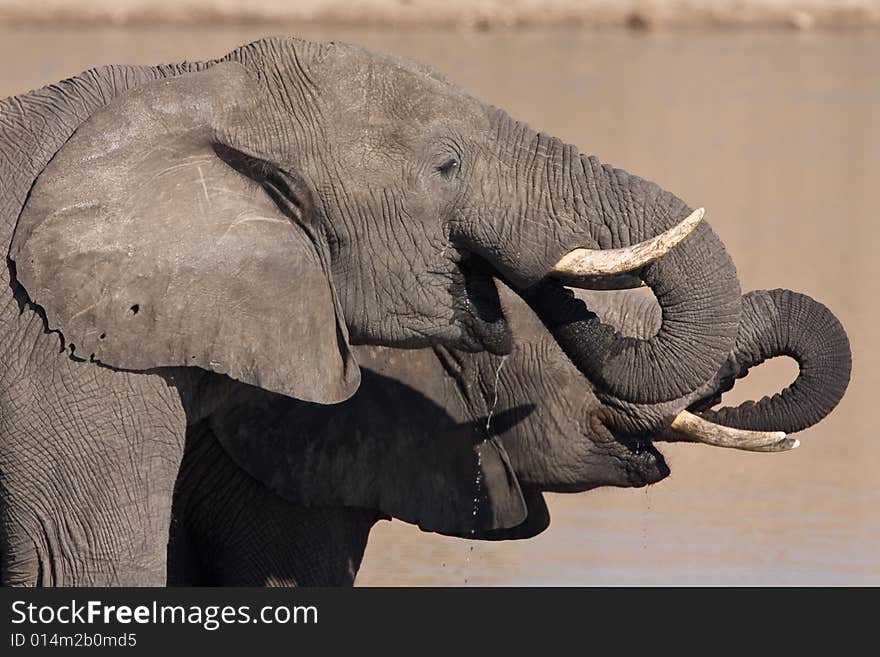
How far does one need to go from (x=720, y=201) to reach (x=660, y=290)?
12239 millimetres

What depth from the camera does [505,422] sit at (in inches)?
280

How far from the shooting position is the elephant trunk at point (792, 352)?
7.00 metres

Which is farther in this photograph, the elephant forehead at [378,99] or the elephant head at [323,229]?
the elephant forehead at [378,99]

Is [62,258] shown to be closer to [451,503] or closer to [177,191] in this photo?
[177,191]

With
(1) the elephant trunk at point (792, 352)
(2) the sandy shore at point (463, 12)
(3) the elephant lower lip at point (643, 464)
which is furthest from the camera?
(2) the sandy shore at point (463, 12)

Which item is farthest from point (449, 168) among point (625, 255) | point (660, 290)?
point (660, 290)

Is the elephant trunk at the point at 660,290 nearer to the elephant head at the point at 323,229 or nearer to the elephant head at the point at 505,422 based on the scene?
the elephant head at the point at 323,229

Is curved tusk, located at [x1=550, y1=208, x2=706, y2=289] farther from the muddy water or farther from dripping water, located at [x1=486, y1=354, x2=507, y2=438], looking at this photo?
the muddy water

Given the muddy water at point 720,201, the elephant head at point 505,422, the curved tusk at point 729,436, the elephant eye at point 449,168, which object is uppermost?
the muddy water at point 720,201

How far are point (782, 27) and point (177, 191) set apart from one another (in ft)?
107

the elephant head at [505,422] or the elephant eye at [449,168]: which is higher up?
the elephant eye at [449,168]

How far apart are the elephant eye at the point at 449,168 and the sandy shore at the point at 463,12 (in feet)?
95.8

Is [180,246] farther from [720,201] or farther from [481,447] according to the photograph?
[720,201]

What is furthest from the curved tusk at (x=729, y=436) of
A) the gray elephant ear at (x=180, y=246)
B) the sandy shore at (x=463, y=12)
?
the sandy shore at (x=463, y=12)
